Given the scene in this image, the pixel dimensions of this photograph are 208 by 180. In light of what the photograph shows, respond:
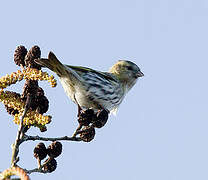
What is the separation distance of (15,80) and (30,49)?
0.34m

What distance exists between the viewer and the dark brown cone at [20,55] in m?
3.06

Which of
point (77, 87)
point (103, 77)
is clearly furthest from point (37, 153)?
point (103, 77)

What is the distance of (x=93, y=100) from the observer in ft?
18.0

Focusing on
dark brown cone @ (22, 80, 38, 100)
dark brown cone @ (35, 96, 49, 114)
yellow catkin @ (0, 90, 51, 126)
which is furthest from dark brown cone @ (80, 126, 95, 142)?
dark brown cone @ (22, 80, 38, 100)

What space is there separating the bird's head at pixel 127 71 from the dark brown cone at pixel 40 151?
13.0 ft

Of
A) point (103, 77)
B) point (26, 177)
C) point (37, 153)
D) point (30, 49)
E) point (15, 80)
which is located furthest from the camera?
point (103, 77)

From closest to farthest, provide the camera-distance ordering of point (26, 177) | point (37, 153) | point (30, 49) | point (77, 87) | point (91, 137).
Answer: point (26, 177)
point (30, 49)
point (37, 153)
point (91, 137)
point (77, 87)

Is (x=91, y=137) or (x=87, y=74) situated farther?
(x=87, y=74)

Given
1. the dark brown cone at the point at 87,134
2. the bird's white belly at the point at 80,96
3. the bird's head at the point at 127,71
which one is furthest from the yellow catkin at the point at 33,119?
the bird's head at the point at 127,71

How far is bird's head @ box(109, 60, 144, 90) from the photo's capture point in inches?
285

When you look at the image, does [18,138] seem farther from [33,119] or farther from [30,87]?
[30,87]

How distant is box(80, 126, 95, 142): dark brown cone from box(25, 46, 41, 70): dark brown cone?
91 centimetres

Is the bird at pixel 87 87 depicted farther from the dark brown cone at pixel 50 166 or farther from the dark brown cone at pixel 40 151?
the dark brown cone at pixel 50 166

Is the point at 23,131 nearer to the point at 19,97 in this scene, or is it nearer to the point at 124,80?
the point at 19,97
